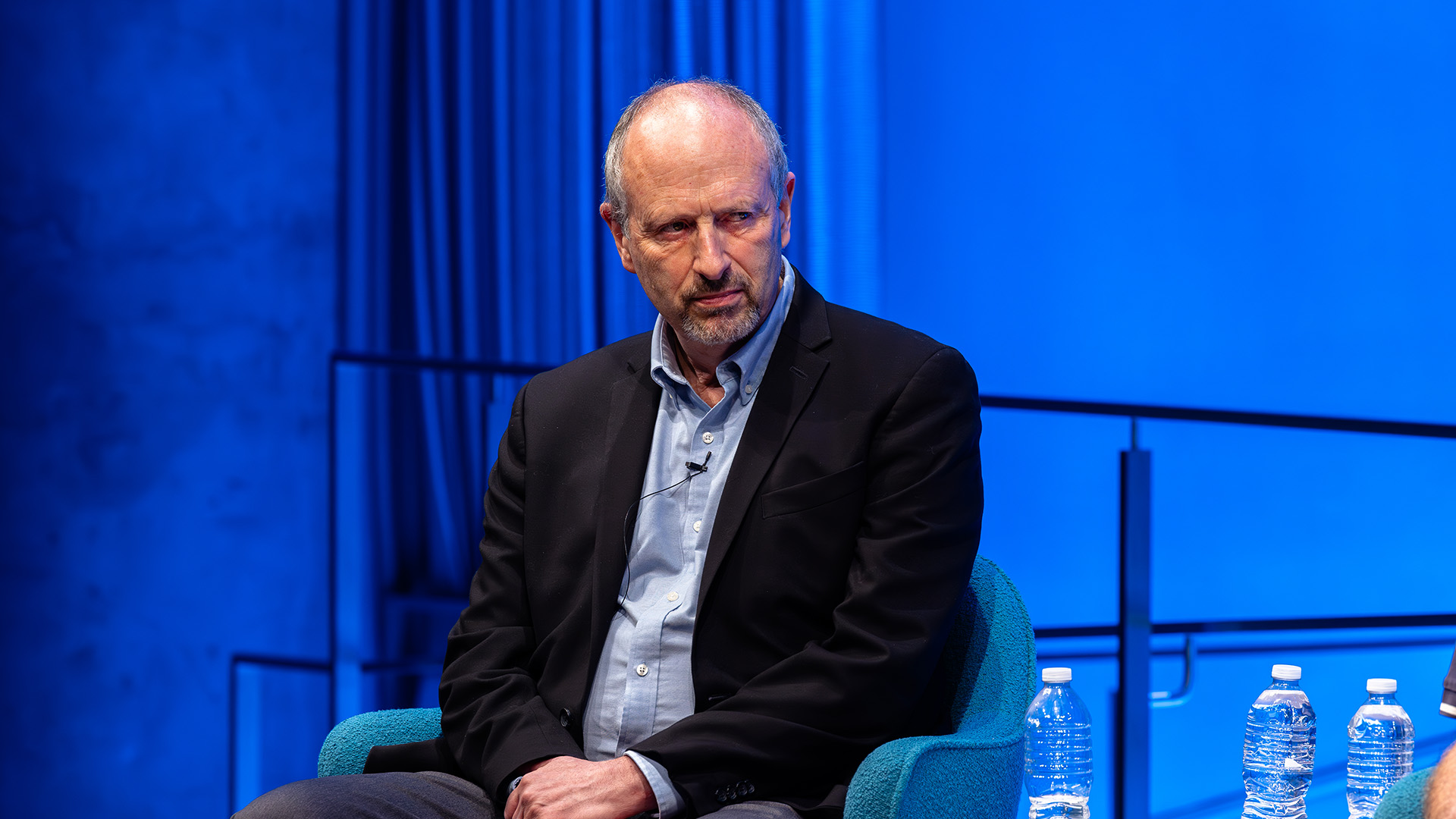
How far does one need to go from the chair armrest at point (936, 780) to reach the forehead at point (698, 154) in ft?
2.25

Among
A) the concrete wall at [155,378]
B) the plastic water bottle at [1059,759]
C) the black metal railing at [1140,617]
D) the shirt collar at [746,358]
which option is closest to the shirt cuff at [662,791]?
the shirt collar at [746,358]

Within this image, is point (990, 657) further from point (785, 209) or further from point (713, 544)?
point (785, 209)

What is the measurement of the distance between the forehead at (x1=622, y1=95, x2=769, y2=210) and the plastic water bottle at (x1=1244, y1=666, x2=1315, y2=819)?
141cm

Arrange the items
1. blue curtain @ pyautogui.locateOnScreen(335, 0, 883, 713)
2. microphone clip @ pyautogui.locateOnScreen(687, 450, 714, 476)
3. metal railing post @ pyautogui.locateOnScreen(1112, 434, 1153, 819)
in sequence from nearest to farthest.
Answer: microphone clip @ pyautogui.locateOnScreen(687, 450, 714, 476) < metal railing post @ pyautogui.locateOnScreen(1112, 434, 1153, 819) < blue curtain @ pyautogui.locateOnScreen(335, 0, 883, 713)

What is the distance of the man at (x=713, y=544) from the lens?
1469 mm

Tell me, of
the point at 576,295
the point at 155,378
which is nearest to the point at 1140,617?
the point at 576,295

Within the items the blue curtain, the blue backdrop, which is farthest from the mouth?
the blue curtain

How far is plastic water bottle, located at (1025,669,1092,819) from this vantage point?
2502 mm

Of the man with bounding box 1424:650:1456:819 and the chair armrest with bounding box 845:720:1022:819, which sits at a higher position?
the man with bounding box 1424:650:1456:819

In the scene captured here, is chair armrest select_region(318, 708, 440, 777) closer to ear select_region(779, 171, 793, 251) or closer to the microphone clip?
the microphone clip

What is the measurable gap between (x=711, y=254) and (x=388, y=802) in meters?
0.74

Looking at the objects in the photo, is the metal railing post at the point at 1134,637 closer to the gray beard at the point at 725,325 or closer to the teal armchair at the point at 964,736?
the teal armchair at the point at 964,736

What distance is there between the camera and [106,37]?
3.66 metres

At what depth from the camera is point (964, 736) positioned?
56.5 inches
